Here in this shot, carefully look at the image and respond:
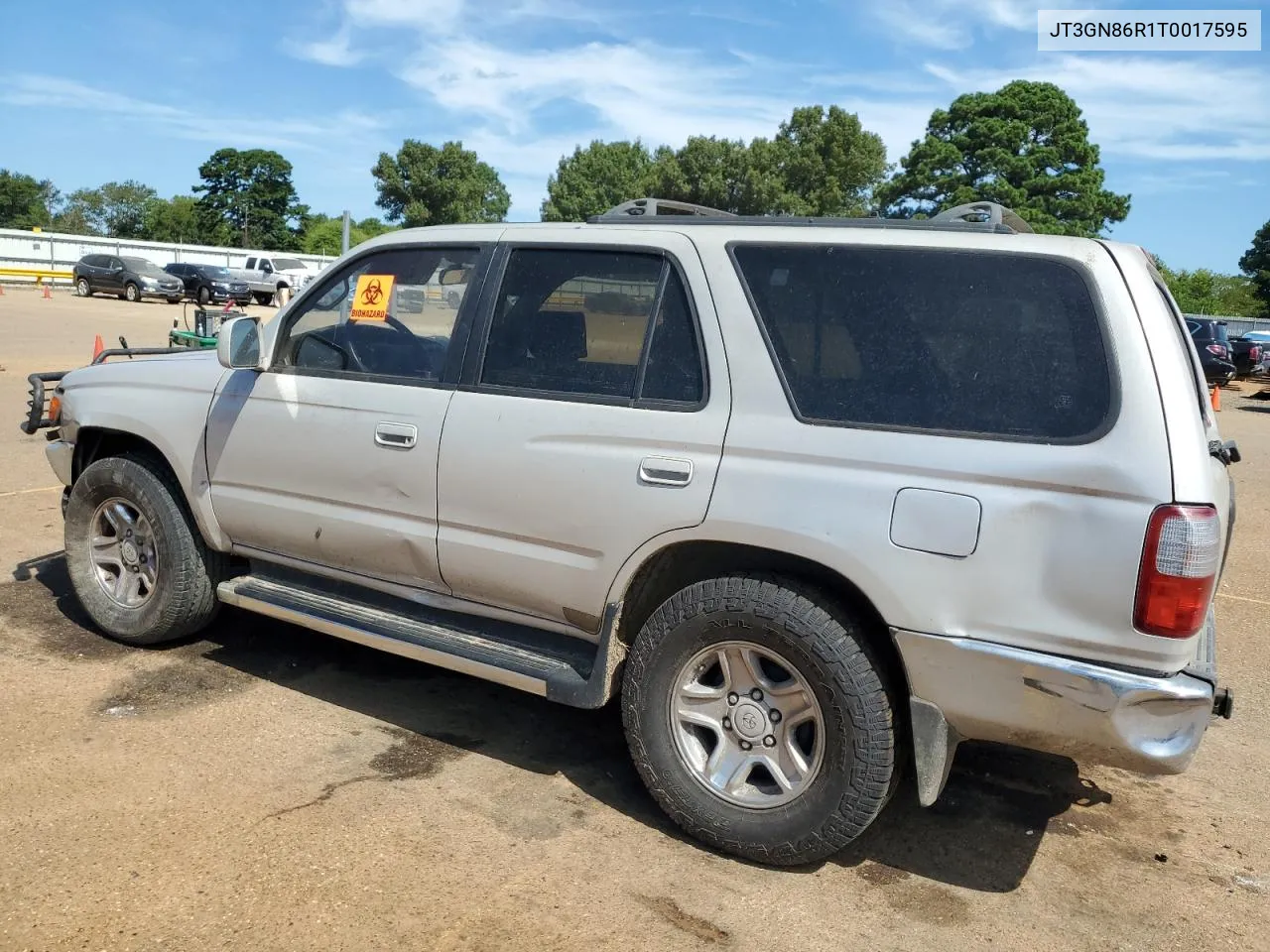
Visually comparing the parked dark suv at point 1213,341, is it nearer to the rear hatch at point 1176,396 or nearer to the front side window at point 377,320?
the rear hatch at point 1176,396

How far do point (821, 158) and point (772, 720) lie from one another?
61.9 metres

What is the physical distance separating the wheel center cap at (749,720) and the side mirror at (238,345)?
94.6 inches

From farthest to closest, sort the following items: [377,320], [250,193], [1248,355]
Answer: [250,193], [1248,355], [377,320]

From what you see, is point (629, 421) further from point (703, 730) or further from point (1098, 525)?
point (1098, 525)

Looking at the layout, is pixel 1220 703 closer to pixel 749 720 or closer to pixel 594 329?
pixel 749 720

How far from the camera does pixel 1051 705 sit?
9.58 feet

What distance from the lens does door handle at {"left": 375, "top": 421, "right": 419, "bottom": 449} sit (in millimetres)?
3944

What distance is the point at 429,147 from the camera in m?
73.8

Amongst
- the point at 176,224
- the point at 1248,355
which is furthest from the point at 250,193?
the point at 1248,355

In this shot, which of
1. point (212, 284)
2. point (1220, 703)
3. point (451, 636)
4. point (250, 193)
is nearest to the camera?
point (1220, 703)

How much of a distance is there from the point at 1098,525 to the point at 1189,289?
66505 mm

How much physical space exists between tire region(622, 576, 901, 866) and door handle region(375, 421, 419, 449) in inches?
44.5

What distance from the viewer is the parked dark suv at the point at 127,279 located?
119 feet

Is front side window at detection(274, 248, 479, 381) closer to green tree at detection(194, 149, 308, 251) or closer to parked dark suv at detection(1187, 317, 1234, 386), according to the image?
parked dark suv at detection(1187, 317, 1234, 386)
